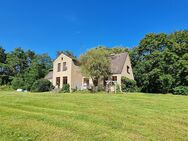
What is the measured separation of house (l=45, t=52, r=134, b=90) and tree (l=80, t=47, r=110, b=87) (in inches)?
103

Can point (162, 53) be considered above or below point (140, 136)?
above

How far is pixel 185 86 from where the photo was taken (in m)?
40.9

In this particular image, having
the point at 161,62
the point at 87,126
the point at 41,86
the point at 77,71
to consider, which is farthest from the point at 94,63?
the point at 87,126

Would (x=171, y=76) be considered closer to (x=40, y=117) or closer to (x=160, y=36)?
(x=160, y=36)

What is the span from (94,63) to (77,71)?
8.08m

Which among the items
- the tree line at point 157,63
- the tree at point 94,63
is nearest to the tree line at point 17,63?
the tree line at point 157,63

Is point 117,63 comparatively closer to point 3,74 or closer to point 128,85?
point 128,85

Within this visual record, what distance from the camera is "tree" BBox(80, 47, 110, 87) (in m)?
34.1

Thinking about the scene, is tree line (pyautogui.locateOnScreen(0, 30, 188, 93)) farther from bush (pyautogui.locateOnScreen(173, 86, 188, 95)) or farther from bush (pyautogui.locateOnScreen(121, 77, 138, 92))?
bush (pyautogui.locateOnScreen(121, 77, 138, 92))

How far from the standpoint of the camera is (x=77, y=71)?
136 ft

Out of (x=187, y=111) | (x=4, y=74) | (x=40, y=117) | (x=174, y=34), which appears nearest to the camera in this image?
(x=40, y=117)

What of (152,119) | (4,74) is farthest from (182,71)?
(4,74)

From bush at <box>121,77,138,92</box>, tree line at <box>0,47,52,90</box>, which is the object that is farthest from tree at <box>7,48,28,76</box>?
bush at <box>121,77,138,92</box>

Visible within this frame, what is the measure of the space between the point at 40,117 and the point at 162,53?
3477 cm
